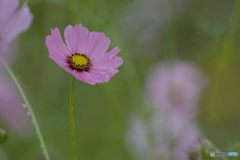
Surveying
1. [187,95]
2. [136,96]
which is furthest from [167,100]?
[136,96]

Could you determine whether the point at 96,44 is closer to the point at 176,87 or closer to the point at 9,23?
the point at 9,23

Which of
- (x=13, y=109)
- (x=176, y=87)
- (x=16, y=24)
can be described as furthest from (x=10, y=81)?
(x=16, y=24)

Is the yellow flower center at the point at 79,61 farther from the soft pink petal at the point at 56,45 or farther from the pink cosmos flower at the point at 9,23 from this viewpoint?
the pink cosmos flower at the point at 9,23

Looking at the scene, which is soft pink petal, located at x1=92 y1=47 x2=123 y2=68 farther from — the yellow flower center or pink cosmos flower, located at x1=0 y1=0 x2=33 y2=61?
pink cosmos flower, located at x1=0 y1=0 x2=33 y2=61

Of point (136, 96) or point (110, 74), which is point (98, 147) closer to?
point (136, 96)

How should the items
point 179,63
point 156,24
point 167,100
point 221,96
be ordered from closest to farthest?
point 167,100 < point 179,63 < point 221,96 < point 156,24
